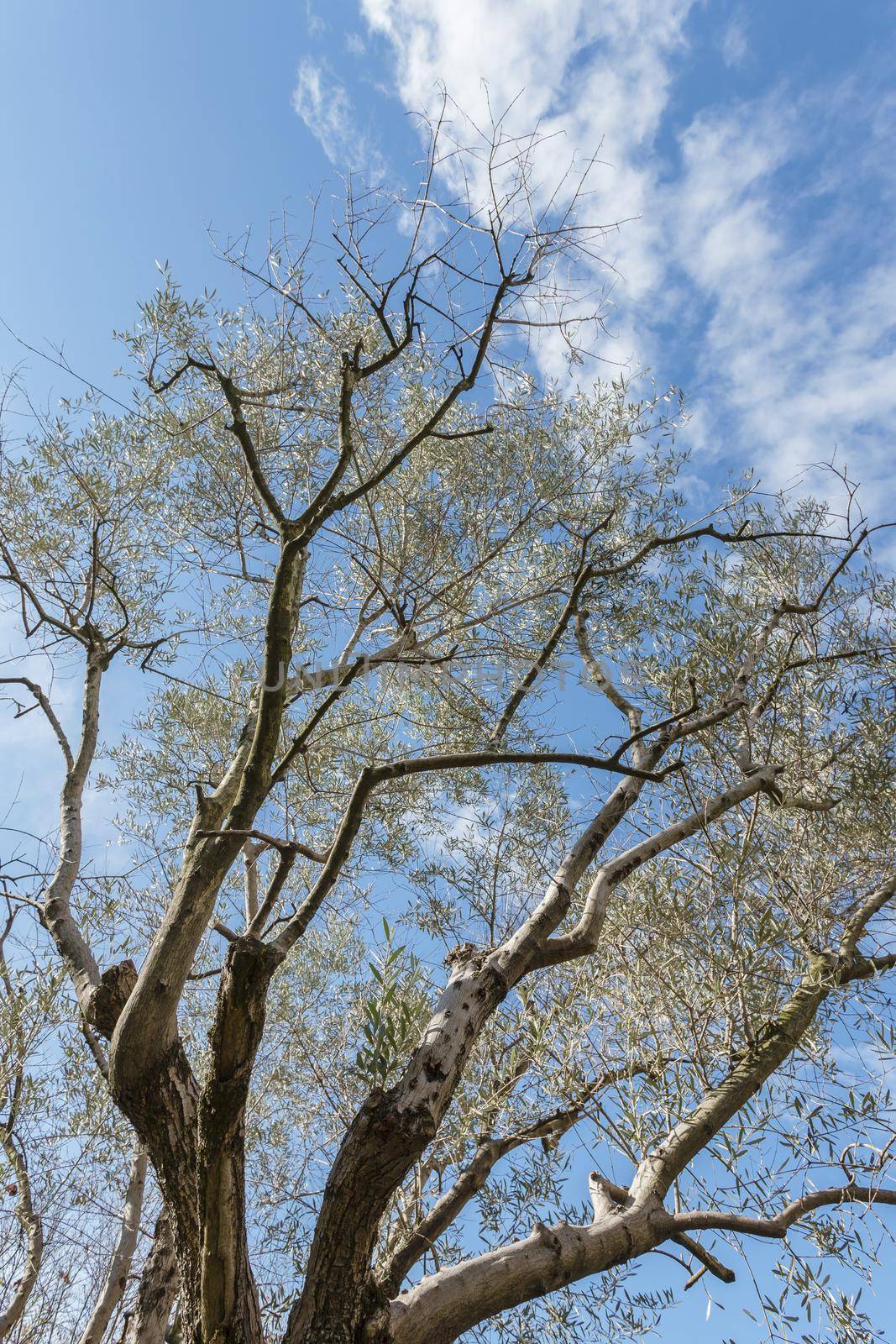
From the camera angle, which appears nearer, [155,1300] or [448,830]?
[155,1300]

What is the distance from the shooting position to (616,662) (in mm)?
5707

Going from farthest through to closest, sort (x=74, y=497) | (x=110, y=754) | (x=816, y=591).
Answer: (x=110, y=754)
(x=74, y=497)
(x=816, y=591)

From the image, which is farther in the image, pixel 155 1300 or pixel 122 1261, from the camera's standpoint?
pixel 122 1261

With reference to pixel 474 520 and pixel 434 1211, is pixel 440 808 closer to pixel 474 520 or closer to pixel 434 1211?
pixel 474 520

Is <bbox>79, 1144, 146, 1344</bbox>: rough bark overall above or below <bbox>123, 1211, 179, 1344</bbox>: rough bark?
above

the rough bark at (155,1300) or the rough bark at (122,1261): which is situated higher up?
the rough bark at (122,1261)

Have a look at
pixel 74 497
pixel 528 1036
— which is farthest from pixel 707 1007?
pixel 74 497

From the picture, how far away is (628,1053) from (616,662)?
2693mm

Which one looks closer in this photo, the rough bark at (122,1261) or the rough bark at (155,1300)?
the rough bark at (155,1300)

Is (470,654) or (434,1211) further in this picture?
(470,654)

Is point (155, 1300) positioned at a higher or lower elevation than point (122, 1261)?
lower

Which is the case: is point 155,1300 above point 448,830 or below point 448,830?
below

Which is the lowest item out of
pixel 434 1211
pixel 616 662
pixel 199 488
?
pixel 434 1211

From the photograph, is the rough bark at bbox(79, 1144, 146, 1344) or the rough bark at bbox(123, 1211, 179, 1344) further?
the rough bark at bbox(79, 1144, 146, 1344)
